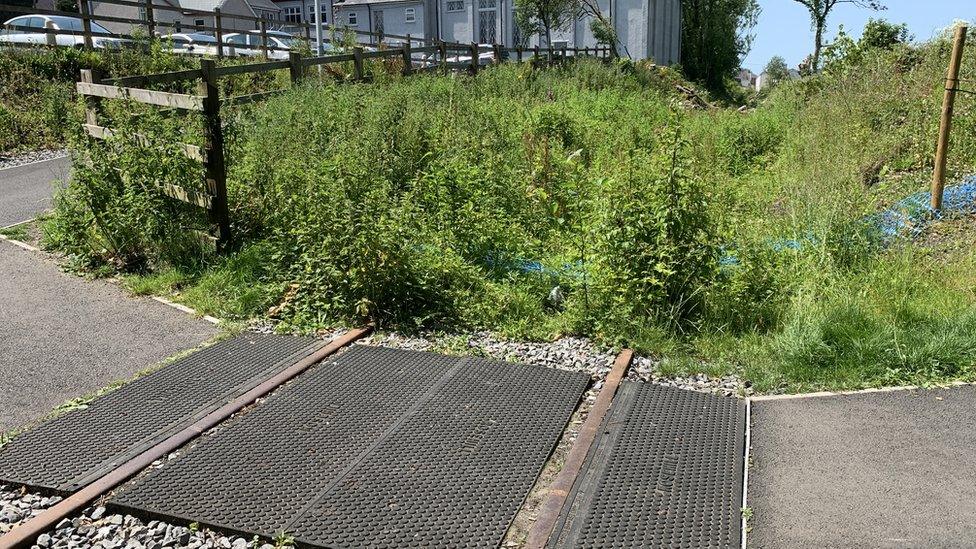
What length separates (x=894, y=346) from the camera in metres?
5.76

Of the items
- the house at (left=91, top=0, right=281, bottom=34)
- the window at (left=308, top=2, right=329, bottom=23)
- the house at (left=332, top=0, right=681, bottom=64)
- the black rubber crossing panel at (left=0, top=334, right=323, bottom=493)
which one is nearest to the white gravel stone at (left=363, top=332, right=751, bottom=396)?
the black rubber crossing panel at (left=0, top=334, right=323, bottom=493)

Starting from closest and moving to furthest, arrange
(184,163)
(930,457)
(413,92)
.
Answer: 1. (930,457)
2. (184,163)
3. (413,92)

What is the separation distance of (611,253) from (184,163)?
171 inches

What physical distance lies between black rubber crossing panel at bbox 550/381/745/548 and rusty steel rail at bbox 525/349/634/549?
43 millimetres

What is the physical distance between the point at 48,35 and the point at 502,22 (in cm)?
3066

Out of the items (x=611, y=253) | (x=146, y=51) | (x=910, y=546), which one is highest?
(x=146, y=51)

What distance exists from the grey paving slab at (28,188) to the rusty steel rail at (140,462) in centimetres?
466

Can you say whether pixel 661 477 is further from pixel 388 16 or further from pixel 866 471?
pixel 388 16

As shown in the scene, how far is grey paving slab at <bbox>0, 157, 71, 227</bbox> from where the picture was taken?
1046 cm

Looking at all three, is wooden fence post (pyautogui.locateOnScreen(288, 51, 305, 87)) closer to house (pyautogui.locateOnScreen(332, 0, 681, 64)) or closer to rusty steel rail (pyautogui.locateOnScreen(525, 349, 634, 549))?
rusty steel rail (pyautogui.locateOnScreen(525, 349, 634, 549))

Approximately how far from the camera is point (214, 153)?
8070mm

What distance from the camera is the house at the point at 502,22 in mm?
43562

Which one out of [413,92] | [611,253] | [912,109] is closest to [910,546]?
[611,253]

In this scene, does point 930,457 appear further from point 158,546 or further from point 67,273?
point 67,273
